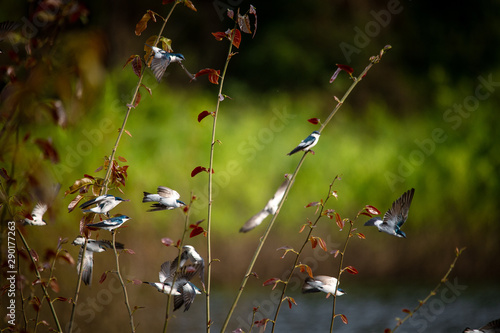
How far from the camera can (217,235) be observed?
7.88 feet

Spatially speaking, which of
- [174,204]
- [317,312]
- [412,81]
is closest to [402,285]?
[317,312]

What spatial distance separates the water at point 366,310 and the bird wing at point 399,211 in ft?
3.72

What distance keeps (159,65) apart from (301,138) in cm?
211

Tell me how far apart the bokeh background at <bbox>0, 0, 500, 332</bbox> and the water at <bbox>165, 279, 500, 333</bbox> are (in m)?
0.02

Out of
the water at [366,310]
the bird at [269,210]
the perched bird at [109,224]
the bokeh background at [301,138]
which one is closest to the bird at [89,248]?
the perched bird at [109,224]

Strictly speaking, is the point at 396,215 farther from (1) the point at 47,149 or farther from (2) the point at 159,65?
(1) the point at 47,149

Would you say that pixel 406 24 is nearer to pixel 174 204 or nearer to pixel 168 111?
pixel 168 111

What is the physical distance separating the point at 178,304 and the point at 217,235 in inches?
63.8

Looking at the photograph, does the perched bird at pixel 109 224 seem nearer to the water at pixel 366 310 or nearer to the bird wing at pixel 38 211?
the bird wing at pixel 38 211

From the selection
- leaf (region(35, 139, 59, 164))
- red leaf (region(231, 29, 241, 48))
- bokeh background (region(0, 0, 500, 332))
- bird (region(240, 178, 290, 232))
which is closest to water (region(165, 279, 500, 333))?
bokeh background (region(0, 0, 500, 332))

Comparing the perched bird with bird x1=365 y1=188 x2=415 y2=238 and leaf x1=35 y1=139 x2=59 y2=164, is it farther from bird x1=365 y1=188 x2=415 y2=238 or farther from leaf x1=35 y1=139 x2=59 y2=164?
A: bird x1=365 y1=188 x2=415 y2=238

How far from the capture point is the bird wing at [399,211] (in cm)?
79

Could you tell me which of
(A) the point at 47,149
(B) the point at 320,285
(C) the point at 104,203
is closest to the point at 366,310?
(B) the point at 320,285

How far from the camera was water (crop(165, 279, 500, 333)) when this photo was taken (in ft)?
6.37
